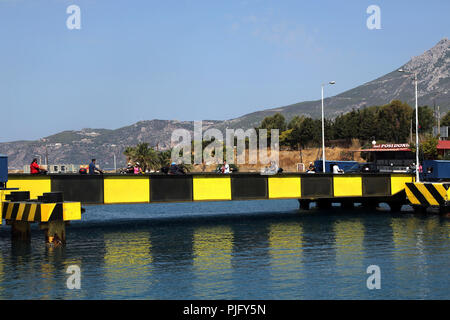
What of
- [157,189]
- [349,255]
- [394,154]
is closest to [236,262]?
[349,255]

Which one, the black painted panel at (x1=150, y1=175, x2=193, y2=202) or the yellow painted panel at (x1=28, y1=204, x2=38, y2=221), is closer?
the yellow painted panel at (x1=28, y1=204, x2=38, y2=221)

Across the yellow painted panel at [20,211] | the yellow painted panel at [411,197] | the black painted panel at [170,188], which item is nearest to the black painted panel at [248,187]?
the black painted panel at [170,188]

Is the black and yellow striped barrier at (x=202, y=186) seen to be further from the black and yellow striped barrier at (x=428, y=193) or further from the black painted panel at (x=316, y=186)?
the black and yellow striped barrier at (x=428, y=193)

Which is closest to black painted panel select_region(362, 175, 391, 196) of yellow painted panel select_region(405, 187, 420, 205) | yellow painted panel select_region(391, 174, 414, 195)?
yellow painted panel select_region(391, 174, 414, 195)

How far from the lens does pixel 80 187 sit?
1539 inches

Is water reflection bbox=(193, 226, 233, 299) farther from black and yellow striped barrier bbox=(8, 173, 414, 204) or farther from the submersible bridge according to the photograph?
the submersible bridge

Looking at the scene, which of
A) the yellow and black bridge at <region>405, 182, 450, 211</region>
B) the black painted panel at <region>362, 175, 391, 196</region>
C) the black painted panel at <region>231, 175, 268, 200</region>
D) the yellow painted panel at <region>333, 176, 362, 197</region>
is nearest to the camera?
the black painted panel at <region>231, 175, 268, 200</region>

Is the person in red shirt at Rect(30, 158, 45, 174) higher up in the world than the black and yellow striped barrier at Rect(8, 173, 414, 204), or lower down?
higher up

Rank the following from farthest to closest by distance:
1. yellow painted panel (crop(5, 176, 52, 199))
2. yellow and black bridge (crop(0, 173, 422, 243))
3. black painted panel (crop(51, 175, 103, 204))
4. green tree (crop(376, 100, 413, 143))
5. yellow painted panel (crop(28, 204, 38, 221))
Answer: green tree (crop(376, 100, 413, 143)), black painted panel (crop(51, 175, 103, 204)), yellow painted panel (crop(5, 176, 52, 199)), yellow and black bridge (crop(0, 173, 422, 243)), yellow painted panel (crop(28, 204, 38, 221))

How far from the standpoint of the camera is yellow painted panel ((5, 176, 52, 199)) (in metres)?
36.8

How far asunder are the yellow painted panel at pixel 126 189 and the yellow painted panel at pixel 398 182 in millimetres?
24286

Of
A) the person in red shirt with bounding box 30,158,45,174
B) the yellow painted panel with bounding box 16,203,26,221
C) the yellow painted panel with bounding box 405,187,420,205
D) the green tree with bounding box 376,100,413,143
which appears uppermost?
the green tree with bounding box 376,100,413,143

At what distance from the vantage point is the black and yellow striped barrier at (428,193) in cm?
4753
